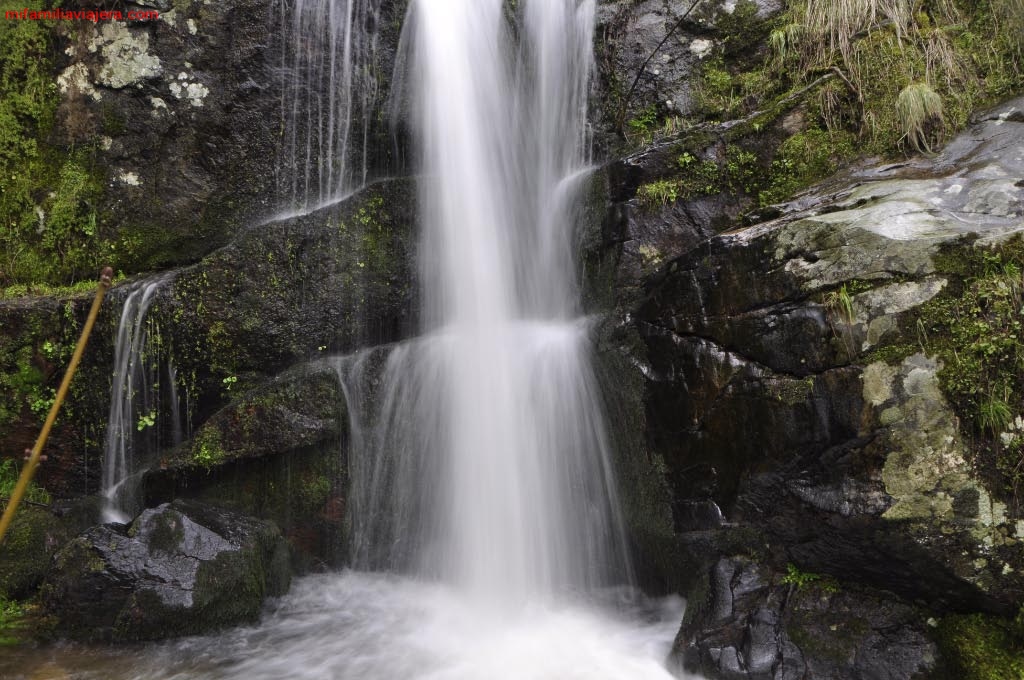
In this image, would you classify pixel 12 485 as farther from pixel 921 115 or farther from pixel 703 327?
pixel 921 115

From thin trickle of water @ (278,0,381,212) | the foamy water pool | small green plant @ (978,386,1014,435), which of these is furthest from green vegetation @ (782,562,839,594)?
thin trickle of water @ (278,0,381,212)

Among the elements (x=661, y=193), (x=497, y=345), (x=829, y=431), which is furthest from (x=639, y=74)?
(x=829, y=431)

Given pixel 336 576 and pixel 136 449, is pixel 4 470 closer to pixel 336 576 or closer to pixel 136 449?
pixel 136 449

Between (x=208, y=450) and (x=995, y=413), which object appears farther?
(x=208, y=450)

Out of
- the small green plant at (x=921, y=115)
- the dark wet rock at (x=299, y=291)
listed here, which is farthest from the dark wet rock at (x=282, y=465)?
the small green plant at (x=921, y=115)

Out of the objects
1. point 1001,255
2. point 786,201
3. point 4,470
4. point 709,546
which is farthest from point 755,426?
point 4,470

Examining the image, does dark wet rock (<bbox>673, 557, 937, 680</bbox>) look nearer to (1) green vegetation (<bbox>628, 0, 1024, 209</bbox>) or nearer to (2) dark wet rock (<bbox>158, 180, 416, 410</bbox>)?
(1) green vegetation (<bbox>628, 0, 1024, 209</bbox>)

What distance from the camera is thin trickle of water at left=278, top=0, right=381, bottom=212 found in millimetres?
7031

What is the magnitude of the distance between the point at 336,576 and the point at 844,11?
672 cm

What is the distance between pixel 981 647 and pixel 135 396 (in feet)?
21.8

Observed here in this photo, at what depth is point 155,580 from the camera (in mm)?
4746

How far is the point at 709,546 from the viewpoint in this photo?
429 cm

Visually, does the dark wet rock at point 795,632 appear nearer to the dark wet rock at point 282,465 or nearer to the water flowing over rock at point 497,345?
the water flowing over rock at point 497,345

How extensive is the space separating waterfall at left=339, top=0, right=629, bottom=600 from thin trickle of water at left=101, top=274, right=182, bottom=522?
1.72 m
